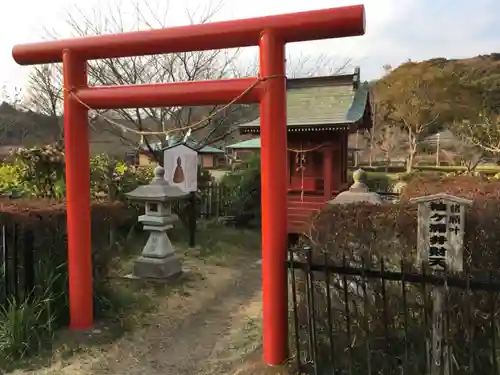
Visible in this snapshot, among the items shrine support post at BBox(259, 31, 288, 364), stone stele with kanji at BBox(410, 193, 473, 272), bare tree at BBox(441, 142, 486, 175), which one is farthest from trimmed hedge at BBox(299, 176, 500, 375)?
bare tree at BBox(441, 142, 486, 175)

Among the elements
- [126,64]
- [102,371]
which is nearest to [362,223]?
[102,371]

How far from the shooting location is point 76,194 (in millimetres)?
4461

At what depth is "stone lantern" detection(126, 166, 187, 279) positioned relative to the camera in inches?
258

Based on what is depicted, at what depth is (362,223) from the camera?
3201 mm

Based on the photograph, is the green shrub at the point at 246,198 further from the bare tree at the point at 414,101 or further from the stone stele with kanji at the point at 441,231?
the bare tree at the point at 414,101

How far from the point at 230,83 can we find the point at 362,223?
5.28 ft

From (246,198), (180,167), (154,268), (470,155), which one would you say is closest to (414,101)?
(470,155)

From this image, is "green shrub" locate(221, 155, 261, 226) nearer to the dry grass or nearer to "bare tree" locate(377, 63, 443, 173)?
the dry grass

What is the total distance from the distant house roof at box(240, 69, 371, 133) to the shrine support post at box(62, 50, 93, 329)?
18.2 feet

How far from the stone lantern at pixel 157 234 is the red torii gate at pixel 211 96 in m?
1.96

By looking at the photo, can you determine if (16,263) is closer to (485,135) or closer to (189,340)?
(189,340)

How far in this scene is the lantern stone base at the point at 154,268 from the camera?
6.50 metres

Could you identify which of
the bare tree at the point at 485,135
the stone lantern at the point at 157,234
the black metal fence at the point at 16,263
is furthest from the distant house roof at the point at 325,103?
the bare tree at the point at 485,135

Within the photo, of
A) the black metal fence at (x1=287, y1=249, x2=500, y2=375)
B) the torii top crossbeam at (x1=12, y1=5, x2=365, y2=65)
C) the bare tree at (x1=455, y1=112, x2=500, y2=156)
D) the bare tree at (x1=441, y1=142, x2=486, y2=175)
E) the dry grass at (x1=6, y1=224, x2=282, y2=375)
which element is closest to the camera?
the black metal fence at (x1=287, y1=249, x2=500, y2=375)
